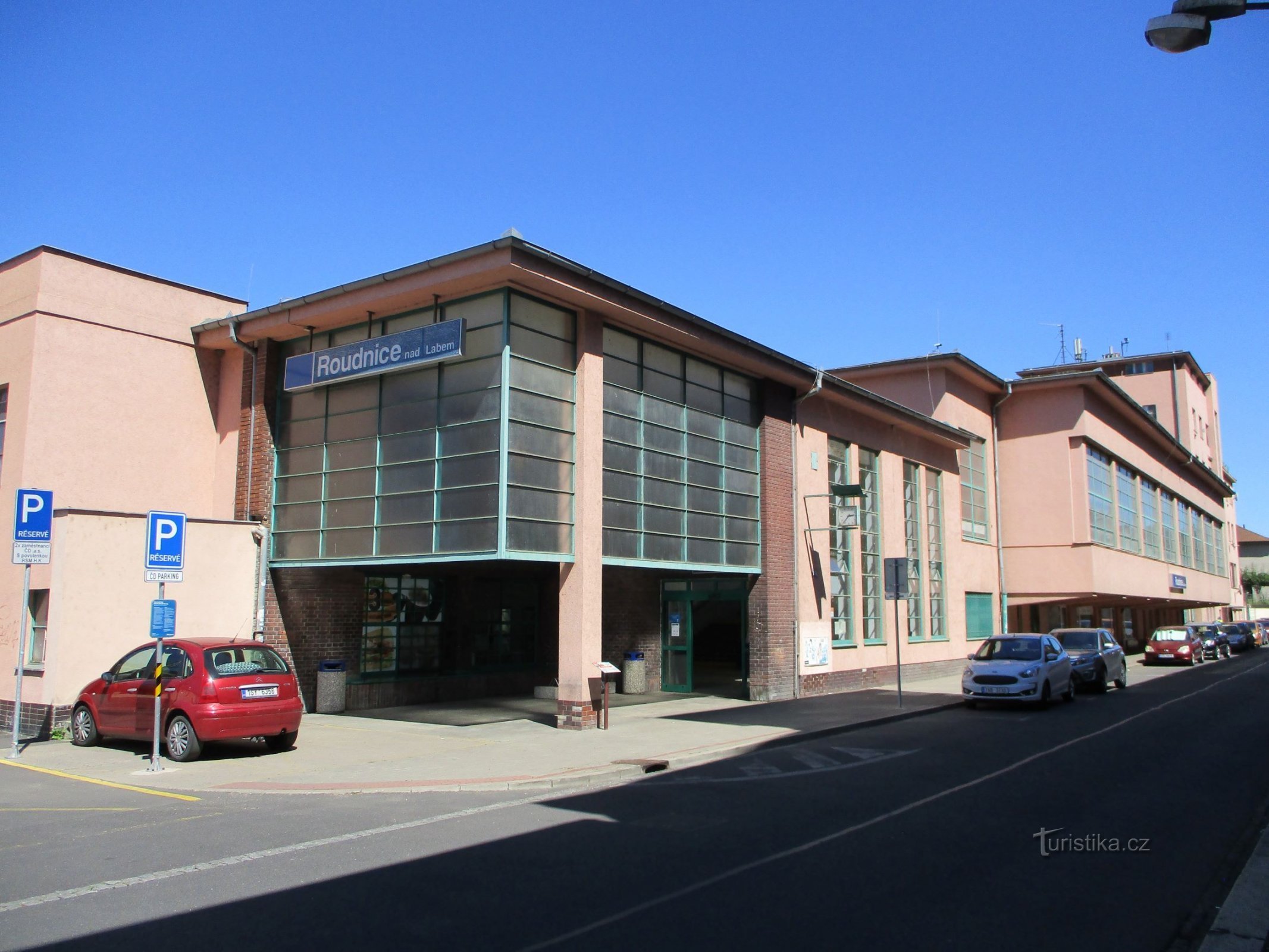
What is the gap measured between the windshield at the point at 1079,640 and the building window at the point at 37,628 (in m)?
21.6

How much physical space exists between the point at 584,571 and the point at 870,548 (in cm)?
1156

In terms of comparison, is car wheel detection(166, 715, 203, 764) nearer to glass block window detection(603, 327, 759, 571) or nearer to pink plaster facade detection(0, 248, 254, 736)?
pink plaster facade detection(0, 248, 254, 736)

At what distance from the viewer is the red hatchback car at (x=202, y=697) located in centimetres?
1259

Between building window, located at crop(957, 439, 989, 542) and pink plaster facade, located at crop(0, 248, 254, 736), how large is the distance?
22.1 meters

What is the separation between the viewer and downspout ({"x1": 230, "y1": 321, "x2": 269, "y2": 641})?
1772cm

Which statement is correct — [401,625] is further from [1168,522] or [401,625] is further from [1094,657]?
[1168,522]

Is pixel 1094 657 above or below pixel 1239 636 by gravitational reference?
above

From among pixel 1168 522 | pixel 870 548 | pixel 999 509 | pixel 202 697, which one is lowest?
pixel 202 697

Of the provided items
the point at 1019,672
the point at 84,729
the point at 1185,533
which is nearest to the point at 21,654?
the point at 84,729

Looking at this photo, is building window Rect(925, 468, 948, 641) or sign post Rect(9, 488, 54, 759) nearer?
sign post Rect(9, 488, 54, 759)

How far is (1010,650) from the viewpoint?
66.5 ft

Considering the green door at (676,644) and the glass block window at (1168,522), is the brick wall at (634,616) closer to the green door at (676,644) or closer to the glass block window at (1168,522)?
the green door at (676,644)

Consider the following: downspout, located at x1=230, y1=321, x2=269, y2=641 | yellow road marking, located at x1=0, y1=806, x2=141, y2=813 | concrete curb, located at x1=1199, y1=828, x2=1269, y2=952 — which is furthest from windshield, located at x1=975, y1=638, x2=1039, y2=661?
yellow road marking, located at x1=0, y1=806, x2=141, y2=813

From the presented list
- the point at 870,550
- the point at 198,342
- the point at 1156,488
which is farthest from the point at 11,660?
the point at 1156,488
